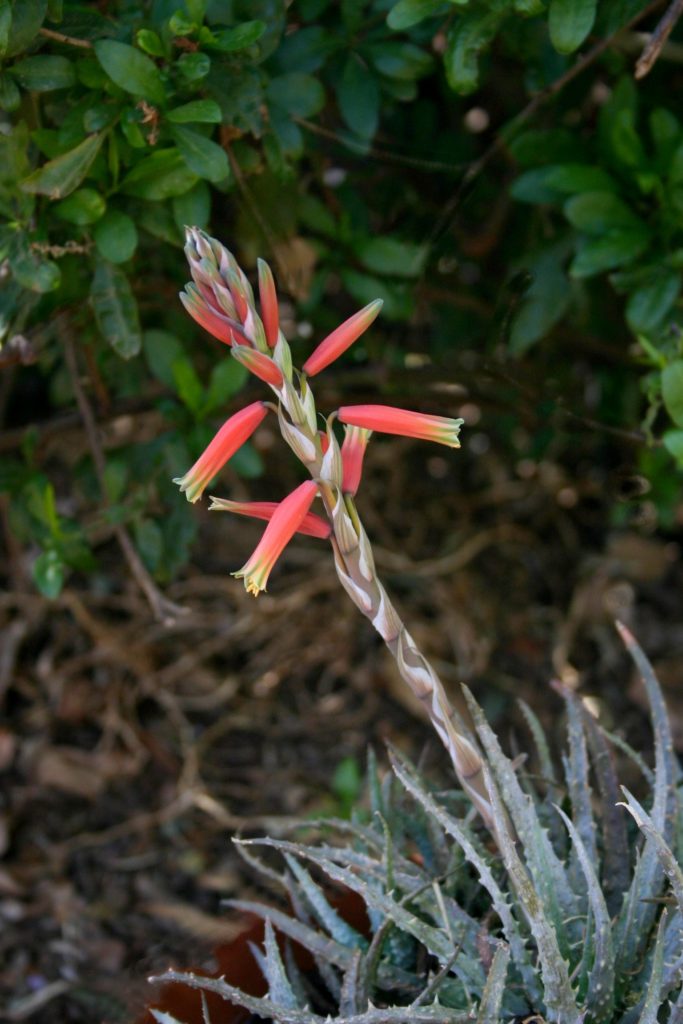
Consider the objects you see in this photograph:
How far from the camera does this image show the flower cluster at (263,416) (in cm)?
78

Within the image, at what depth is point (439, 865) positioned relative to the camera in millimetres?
1166

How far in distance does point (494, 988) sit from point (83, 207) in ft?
2.98

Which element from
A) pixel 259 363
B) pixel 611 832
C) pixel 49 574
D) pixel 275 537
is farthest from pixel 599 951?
pixel 49 574

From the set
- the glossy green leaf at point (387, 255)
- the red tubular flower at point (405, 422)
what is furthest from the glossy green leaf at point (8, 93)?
the glossy green leaf at point (387, 255)

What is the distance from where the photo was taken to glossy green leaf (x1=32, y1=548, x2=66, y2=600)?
1.42 m

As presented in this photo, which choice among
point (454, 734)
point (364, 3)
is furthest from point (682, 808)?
point (364, 3)

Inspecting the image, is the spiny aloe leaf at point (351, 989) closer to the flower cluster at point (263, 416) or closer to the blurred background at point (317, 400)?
the blurred background at point (317, 400)

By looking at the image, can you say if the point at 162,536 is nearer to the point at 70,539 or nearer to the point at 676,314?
the point at 70,539

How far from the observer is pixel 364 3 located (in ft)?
4.62

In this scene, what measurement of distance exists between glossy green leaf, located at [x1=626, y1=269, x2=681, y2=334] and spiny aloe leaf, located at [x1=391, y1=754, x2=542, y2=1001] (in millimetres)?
744

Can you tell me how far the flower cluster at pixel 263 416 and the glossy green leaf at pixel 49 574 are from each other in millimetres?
650

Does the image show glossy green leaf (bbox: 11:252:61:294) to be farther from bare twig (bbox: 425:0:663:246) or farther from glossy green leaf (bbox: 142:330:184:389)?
bare twig (bbox: 425:0:663:246)

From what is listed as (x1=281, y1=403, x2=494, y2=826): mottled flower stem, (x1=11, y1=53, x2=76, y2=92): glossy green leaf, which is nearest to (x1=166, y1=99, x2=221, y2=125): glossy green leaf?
(x1=11, y1=53, x2=76, y2=92): glossy green leaf

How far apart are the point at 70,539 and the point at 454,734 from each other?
29.7 inches
